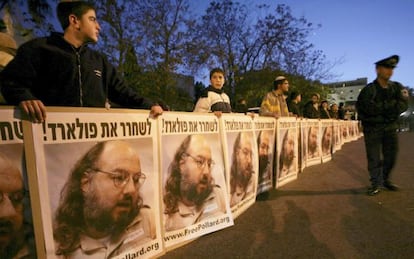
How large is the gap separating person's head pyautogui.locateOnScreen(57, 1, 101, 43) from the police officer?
440 centimetres

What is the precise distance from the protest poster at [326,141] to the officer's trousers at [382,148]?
425cm

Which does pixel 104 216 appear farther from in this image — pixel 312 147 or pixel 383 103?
pixel 312 147

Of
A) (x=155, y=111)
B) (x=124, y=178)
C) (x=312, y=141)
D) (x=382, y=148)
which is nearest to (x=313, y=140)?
(x=312, y=141)

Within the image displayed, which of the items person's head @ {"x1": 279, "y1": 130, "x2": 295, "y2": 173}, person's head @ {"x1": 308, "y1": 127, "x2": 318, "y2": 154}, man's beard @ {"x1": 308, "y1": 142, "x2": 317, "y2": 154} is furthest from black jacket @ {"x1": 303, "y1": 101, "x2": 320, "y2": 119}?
person's head @ {"x1": 279, "y1": 130, "x2": 295, "y2": 173}

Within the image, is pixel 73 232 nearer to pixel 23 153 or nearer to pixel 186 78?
pixel 23 153

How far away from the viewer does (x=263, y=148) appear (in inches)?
205

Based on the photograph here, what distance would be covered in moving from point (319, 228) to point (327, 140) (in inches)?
292

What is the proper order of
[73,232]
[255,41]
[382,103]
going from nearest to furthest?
[73,232]
[382,103]
[255,41]

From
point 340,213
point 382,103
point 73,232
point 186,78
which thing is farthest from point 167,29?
point 73,232

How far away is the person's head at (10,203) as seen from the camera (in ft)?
6.42

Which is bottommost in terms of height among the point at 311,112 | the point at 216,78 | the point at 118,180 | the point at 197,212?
the point at 197,212

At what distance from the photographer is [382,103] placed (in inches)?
204

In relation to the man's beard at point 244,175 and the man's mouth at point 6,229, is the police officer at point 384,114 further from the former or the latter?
the man's mouth at point 6,229

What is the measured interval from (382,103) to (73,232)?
490 cm
